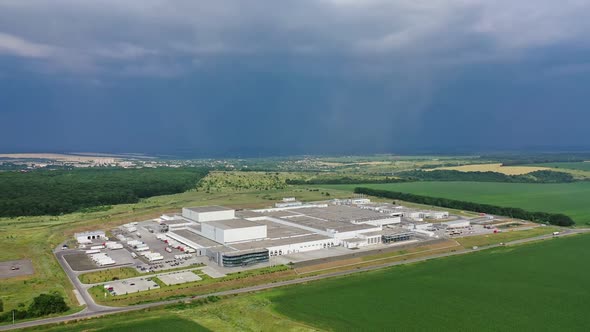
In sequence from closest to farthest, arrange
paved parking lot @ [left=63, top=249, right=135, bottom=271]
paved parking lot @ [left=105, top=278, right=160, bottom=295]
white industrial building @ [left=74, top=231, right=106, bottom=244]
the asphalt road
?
1. the asphalt road
2. paved parking lot @ [left=105, top=278, right=160, bottom=295]
3. paved parking lot @ [left=63, top=249, right=135, bottom=271]
4. white industrial building @ [left=74, top=231, right=106, bottom=244]

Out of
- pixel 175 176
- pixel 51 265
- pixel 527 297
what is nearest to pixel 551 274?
pixel 527 297

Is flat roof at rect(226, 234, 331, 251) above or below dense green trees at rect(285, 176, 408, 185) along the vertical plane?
below

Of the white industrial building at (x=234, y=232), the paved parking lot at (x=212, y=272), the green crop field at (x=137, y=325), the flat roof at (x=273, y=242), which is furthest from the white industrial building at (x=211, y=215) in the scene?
the green crop field at (x=137, y=325)

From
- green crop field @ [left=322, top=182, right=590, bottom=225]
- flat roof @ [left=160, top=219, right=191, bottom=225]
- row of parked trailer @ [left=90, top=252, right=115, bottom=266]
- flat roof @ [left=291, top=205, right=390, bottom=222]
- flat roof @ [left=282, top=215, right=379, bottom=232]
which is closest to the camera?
row of parked trailer @ [left=90, top=252, right=115, bottom=266]

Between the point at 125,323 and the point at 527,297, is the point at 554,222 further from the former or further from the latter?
the point at 125,323

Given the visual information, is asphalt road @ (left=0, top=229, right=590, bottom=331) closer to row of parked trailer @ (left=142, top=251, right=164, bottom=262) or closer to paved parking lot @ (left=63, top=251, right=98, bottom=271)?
paved parking lot @ (left=63, top=251, right=98, bottom=271)

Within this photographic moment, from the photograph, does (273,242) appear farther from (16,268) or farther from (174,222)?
(16,268)

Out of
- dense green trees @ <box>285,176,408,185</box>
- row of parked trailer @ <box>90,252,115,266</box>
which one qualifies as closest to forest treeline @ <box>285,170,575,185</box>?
dense green trees @ <box>285,176,408,185</box>

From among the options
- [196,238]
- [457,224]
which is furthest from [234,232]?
[457,224]
